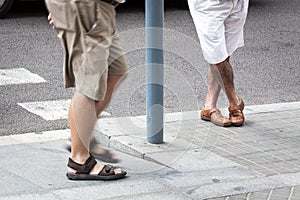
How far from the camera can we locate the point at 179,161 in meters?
6.06

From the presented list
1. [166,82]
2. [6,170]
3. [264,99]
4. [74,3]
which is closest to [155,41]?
[166,82]

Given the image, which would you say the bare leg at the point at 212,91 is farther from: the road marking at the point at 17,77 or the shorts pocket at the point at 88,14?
the road marking at the point at 17,77

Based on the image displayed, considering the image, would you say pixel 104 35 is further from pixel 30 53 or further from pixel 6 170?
pixel 30 53

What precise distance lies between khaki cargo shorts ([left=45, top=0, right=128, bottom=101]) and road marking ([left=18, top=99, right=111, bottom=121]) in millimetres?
2151

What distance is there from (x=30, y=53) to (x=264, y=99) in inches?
124

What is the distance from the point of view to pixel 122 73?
578cm

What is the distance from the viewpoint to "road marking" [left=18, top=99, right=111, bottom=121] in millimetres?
7746

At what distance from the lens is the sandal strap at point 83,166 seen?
571 centimetres

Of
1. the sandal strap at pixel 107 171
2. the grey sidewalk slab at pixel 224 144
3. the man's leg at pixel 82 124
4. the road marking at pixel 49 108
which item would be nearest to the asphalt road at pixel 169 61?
the road marking at pixel 49 108

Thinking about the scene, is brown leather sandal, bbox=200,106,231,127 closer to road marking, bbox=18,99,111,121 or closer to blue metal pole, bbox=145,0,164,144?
blue metal pole, bbox=145,0,164,144

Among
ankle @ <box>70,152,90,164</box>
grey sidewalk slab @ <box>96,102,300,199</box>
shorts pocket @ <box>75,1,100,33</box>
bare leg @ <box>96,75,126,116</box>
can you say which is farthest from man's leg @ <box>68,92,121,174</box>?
grey sidewalk slab @ <box>96,102,300,199</box>

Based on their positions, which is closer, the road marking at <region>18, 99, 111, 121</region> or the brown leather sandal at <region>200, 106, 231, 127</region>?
the brown leather sandal at <region>200, 106, 231, 127</region>

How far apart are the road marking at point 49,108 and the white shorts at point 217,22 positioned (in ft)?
5.15

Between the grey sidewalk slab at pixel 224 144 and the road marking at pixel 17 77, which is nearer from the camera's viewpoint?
the grey sidewalk slab at pixel 224 144
